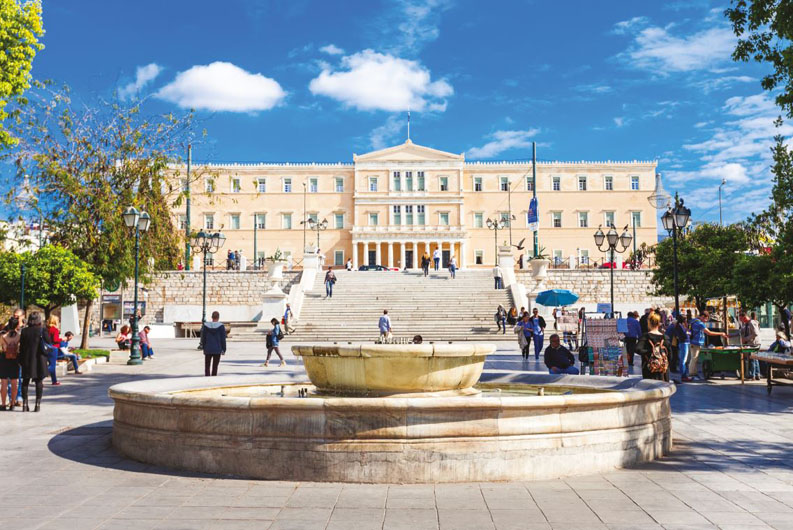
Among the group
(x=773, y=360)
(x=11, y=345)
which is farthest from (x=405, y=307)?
(x=11, y=345)

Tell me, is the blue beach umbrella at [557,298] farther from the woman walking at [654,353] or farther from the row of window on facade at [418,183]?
the row of window on facade at [418,183]

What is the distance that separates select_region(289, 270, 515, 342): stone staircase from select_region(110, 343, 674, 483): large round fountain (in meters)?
17.3

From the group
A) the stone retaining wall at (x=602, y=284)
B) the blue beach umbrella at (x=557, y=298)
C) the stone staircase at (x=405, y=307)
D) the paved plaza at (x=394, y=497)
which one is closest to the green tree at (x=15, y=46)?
the paved plaza at (x=394, y=497)

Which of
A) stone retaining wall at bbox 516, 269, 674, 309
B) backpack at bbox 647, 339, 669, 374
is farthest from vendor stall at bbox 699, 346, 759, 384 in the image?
stone retaining wall at bbox 516, 269, 674, 309

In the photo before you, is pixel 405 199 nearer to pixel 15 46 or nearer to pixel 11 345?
pixel 15 46

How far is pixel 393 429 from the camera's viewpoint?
17.0 ft

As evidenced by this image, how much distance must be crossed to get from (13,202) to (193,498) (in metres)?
A: 15.9

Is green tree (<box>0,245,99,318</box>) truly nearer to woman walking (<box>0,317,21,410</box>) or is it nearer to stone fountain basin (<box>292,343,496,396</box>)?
woman walking (<box>0,317,21,410</box>)

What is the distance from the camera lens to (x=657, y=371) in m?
8.23

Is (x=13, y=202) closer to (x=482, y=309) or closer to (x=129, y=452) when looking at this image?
(x=129, y=452)

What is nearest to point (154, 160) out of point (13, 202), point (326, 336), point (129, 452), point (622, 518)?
point (13, 202)

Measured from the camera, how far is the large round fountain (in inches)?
204

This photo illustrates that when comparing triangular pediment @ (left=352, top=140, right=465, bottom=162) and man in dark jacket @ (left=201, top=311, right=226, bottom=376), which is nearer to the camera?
man in dark jacket @ (left=201, top=311, right=226, bottom=376)

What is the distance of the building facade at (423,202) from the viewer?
6588 cm
